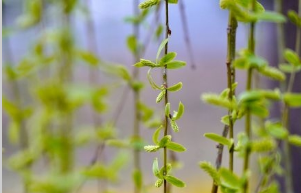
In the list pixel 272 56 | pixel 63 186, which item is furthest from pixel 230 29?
pixel 272 56

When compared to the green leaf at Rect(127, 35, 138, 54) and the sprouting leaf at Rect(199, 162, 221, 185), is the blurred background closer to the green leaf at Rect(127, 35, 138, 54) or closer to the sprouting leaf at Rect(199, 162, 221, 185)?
the green leaf at Rect(127, 35, 138, 54)

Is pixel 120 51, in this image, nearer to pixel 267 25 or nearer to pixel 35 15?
pixel 267 25

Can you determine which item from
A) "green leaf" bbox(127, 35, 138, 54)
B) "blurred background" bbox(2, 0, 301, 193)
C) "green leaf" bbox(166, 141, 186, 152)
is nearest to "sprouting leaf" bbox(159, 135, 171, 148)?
"green leaf" bbox(166, 141, 186, 152)

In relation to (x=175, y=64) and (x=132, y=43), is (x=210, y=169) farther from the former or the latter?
(x=132, y=43)

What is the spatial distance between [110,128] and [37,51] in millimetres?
144

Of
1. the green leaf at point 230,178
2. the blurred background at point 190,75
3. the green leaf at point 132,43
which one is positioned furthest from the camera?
the blurred background at point 190,75

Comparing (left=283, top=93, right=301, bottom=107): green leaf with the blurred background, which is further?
the blurred background

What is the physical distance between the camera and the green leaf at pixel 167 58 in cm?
30

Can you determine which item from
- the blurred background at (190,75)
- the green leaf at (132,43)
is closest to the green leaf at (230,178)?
the green leaf at (132,43)

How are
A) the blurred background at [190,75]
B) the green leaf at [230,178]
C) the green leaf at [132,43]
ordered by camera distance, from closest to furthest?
the green leaf at [230,178] → the green leaf at [132,43] → the blurred background at [190,75]

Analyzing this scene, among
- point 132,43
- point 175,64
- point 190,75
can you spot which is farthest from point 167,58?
point 190,75

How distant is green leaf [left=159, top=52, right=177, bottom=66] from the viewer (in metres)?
0.30

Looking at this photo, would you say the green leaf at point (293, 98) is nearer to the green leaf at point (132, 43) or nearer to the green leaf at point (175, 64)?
the green leaf at point (175, 64)

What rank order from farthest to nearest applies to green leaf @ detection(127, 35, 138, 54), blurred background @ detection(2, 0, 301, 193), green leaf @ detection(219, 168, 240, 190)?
1. blurred background @ detection(2, 0, 301, 193)
2. green leaf @ detection(127, 35, 138, 54)
3. green leaf @ detection(219, 168, 240, 190)
